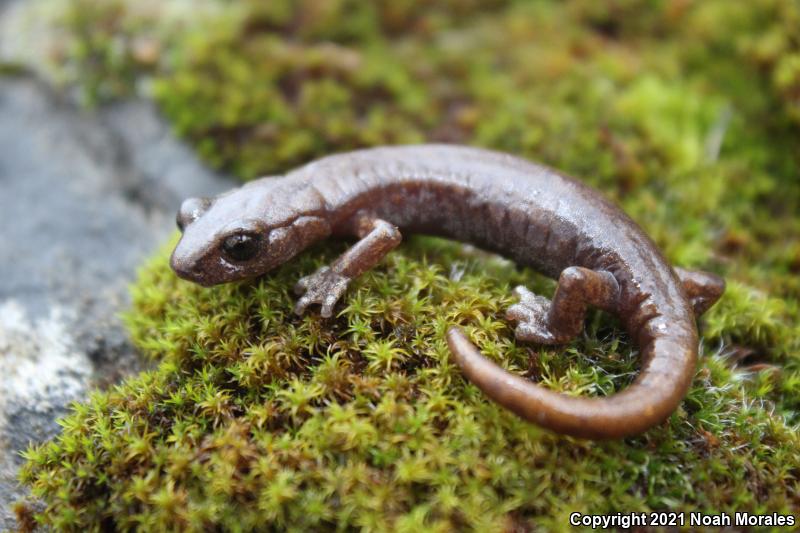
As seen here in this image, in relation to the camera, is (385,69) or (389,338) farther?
(385,69)

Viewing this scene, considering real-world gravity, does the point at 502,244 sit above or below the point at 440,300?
below

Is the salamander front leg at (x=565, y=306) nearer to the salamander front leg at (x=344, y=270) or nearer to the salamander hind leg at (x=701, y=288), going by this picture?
the salamander hind leg at (x=701, y=288)

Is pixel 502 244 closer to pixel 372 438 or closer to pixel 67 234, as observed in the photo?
pixel 372 438

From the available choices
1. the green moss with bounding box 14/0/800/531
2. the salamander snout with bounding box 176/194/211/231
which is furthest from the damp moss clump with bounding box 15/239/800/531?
the salamander snout with bounding box 176/194/211/231

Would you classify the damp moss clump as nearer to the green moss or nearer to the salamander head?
the green moss

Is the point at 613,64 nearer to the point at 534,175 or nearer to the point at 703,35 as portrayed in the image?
the point at 703,35

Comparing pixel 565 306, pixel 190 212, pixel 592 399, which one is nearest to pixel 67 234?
pixel 190 212

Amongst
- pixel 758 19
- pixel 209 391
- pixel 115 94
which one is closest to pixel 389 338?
pixel 209 391
